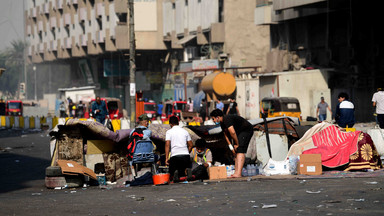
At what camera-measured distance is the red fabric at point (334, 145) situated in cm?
1467

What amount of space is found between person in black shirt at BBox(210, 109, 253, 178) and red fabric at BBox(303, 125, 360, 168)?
157 centimetres

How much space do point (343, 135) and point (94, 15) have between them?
221ft

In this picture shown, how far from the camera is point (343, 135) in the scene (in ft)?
49.6

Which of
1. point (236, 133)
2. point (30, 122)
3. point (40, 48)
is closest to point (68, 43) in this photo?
point (40, 48)

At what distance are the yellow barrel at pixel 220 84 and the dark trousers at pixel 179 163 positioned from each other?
29134mm

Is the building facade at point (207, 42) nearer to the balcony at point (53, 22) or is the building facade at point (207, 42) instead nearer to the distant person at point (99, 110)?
the balcony at point (53, 22)

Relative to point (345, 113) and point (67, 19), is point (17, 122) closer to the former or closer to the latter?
point (345, 113)

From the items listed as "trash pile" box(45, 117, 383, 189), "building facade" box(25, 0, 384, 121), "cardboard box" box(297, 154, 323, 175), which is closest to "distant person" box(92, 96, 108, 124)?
"trash pile" box(45, 117, 383, 189)

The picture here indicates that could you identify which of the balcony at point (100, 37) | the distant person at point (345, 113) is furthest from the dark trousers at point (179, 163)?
the balcony at point (100, 37)

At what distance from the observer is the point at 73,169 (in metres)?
14.1

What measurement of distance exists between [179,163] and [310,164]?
8.67 ft

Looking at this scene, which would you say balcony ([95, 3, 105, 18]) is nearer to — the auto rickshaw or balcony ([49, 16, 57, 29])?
balcony ([49, 16, 57, 29])

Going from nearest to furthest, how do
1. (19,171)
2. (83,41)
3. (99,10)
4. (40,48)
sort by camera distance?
1. (19,171)
2. (99,10)
3. (83,41)
4. (40,48)

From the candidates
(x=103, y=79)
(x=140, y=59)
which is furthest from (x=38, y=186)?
(x=103, y=79)
